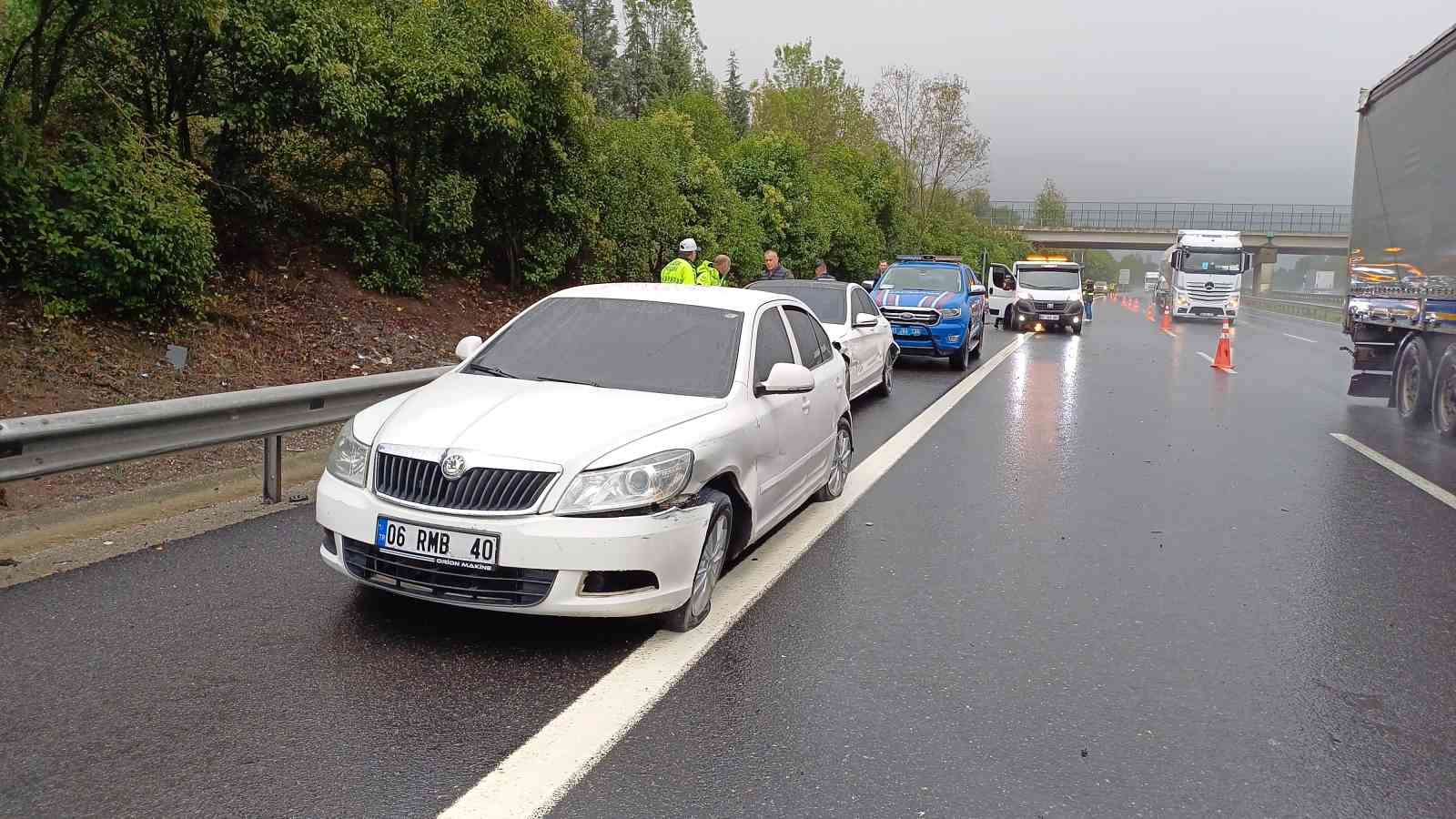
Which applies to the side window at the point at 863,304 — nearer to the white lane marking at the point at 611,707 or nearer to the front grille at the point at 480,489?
the white lane marking at the point at 611,707

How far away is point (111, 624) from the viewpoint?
4.60 m

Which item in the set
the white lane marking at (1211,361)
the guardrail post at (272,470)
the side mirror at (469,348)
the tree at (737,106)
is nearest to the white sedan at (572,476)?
the side mirror at (469,348)

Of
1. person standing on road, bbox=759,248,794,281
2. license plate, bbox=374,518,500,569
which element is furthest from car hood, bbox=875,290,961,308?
license plate, bbox=374,518,500,569

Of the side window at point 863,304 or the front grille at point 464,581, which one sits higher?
the side window at point 863,304

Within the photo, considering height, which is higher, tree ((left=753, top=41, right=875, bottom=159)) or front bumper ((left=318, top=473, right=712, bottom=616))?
tree ((left=753, top=41, right=875, bottom=159))

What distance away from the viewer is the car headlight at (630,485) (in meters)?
4.36

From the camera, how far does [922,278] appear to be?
18719 millimetres

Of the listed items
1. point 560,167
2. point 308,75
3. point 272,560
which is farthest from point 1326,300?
point 272,560

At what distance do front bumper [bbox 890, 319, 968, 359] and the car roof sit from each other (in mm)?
11203

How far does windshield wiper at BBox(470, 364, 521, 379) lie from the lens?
563cm

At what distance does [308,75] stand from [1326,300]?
7431 cm

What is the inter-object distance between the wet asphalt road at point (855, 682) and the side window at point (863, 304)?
6430mm

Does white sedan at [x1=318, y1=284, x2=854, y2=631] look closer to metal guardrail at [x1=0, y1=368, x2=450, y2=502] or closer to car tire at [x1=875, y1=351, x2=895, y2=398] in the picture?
metal guardrail at [x1=0, y1=368, x2=450, y2=502]

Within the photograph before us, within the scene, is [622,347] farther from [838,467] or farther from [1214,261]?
[1214,261]
